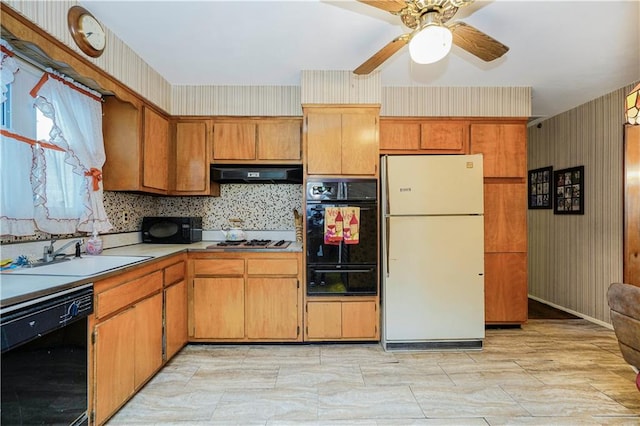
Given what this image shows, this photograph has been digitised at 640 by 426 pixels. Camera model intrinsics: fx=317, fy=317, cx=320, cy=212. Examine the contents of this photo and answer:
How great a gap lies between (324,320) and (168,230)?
1.80 meters

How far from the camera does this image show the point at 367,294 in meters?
2.88

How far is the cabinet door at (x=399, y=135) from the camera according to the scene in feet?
10.8

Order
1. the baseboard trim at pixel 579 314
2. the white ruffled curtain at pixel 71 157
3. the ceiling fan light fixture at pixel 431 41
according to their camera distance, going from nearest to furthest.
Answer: the ceiling fan light fixture at pixel 431 41 < the white ruffled curtain at pixel 71 157 < the baseboard trim at pixel 579 314

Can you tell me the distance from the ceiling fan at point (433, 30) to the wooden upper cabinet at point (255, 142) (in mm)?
1554

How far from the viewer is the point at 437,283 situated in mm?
2768

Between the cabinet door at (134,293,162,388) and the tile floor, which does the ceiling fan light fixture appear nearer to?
the tile floor

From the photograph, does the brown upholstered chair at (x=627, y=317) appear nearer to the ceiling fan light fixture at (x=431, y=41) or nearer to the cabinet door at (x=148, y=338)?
the ceiling fan light fixture at (x=431, y=41)

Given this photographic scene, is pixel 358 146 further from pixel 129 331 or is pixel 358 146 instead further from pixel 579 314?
pixel 579 314

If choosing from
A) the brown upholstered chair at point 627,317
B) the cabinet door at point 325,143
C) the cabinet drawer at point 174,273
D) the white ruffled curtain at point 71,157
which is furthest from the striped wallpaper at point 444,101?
the white ruffled curtain at point 71,157

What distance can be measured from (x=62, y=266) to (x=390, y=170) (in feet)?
7.92

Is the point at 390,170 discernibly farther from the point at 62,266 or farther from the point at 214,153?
the point at 62,266

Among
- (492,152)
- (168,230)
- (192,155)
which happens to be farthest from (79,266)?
(492,152)

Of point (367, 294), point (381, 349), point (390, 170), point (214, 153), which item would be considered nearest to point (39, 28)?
point (214, 153)

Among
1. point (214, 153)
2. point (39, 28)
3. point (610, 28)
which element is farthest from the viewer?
point (214, 153)
